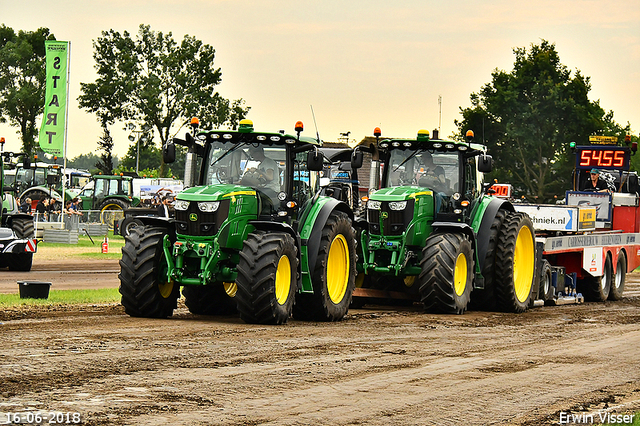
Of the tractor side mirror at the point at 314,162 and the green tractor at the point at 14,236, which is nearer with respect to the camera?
the tractor side mirror at the point at 314,162

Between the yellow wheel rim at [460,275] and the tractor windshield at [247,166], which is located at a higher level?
the tractor windshield at [247,166]

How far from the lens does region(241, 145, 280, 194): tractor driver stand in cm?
1221

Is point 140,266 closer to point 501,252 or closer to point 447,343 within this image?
point 447,343

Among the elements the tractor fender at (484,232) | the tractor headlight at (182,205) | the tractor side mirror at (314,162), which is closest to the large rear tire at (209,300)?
the tractor headlight at (182,205)

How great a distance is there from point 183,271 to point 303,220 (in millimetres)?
1859

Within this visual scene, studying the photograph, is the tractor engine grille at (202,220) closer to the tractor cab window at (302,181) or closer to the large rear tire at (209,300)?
the tractor cab window at (302,181)

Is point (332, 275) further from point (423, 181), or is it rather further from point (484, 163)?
point (484, 163)

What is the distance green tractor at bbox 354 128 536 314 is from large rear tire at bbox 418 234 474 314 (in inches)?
0.6

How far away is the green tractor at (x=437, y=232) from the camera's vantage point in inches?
547

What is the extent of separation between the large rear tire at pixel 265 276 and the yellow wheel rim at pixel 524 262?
19.4ft

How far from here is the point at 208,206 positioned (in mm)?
11422

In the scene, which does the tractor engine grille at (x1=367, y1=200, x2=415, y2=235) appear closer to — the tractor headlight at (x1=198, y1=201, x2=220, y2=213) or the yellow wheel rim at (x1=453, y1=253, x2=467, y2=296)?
the yellow wheel rim at (x1=453, y1=253, x2=467, y2=296)

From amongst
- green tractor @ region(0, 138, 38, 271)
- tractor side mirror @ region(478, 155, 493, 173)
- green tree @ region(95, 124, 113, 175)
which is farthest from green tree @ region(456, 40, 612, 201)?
tractor side mirror @ region(478, 155, 493, 173)

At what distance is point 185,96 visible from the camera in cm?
6072
